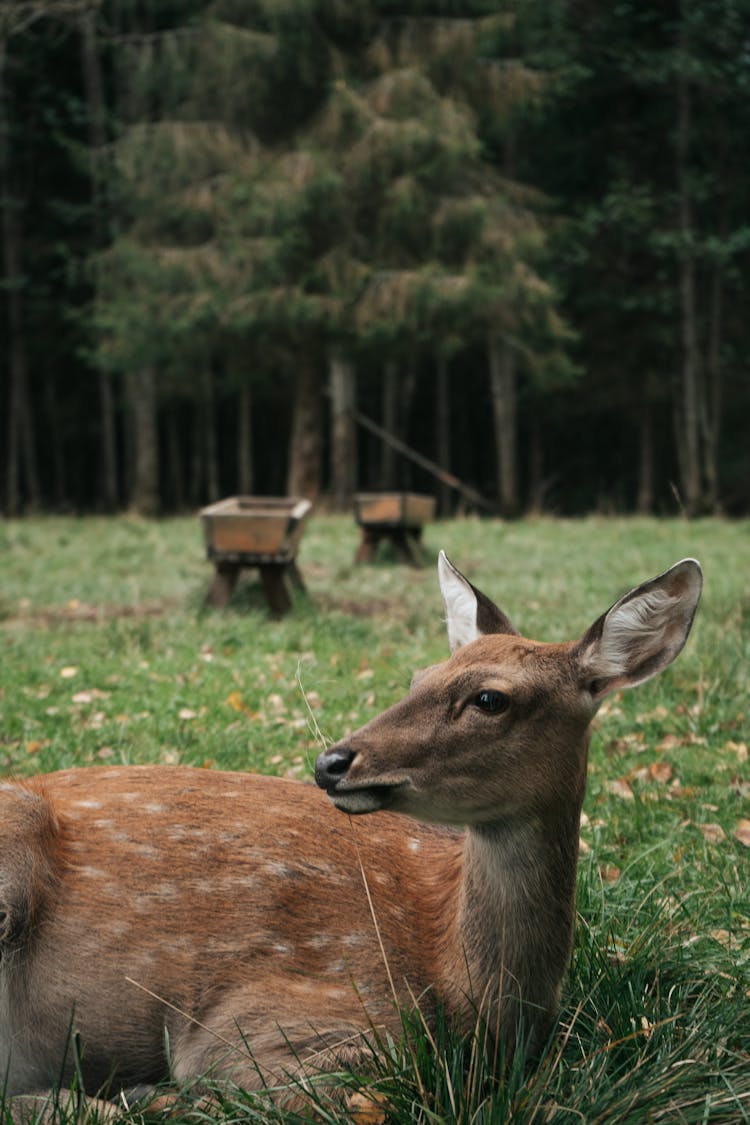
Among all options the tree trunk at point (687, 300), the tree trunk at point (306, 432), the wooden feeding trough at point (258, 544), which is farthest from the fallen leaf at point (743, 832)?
the tree trunk at point (687, 300)

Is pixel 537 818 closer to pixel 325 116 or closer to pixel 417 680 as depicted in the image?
pixel 417 680

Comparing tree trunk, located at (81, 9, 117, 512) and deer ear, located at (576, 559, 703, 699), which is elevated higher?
tree trunk, located at (81, 9, 117, 512)

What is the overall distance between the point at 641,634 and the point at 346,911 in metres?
0.97

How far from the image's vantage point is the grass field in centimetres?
254

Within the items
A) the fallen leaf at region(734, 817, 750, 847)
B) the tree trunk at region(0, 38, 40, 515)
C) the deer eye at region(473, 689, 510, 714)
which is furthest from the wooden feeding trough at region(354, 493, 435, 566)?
the tree trunk at region(0, 38, 40, 515)

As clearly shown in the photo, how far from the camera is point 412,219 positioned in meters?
17.8

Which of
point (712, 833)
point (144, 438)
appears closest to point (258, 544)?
point (712, 833)

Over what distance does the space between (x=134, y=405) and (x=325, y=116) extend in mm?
6775

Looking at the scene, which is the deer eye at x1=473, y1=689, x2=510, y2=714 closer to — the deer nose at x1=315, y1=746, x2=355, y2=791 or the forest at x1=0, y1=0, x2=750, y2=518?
the deer nose at x1=315, y1=746, x2=355, y2=791

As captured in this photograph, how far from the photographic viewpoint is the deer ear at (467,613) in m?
3.11

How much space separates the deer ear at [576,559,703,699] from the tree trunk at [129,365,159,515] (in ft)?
63.3

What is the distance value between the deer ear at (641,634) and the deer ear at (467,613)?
0.39 metres

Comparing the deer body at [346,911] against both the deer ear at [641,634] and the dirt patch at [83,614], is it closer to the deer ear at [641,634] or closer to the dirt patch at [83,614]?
the deer ear at [641,634]

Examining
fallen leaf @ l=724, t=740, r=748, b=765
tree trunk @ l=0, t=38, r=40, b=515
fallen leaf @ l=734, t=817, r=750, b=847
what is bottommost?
fallen leaf @ l=734, t=817, r=750, b=847
